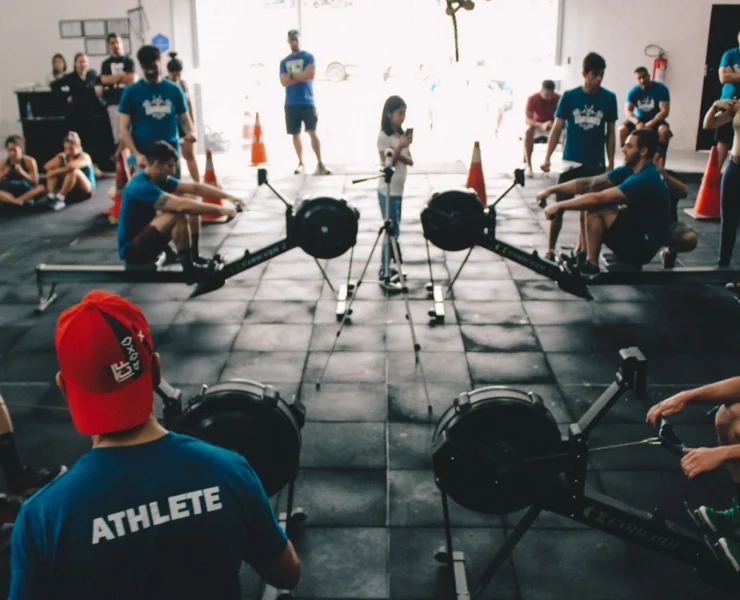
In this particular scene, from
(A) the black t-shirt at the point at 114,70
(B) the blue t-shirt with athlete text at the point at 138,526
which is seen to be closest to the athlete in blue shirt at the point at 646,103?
(A) the black t-shirt at the point at 114,70

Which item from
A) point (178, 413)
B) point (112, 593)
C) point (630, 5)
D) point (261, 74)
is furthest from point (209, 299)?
point (630, 5)

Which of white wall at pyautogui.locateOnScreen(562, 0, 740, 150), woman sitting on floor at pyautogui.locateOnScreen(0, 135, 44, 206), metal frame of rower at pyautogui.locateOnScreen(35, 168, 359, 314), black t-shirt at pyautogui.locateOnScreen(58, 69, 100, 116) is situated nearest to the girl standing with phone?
metal frame of rower at pyautogui.locateOnScreen(35, 168, 359, 314)

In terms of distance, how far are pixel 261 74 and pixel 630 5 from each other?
543 cm

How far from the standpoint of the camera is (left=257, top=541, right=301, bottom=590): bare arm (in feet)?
5.09

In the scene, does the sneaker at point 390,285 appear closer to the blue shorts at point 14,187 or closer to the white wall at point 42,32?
the blue shorts at point 14,187

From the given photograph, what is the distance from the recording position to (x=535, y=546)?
2.89 meters

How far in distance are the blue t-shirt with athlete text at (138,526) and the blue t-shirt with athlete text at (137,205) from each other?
3.77 metres

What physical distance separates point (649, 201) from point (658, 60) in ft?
21.8

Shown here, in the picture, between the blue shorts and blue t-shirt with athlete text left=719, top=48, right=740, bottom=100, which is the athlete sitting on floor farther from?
the blue shorts

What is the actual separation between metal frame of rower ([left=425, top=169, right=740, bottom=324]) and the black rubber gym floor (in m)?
0.24

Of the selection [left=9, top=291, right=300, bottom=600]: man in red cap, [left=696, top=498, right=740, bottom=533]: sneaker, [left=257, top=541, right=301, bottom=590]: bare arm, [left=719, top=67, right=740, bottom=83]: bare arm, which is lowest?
[left=696, top=498, right=740, bottom=533]: sneaker

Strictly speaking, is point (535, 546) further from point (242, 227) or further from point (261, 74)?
point (261, 74)

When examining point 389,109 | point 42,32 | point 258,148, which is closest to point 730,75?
point 389,109

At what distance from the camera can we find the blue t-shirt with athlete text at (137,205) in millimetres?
4906
